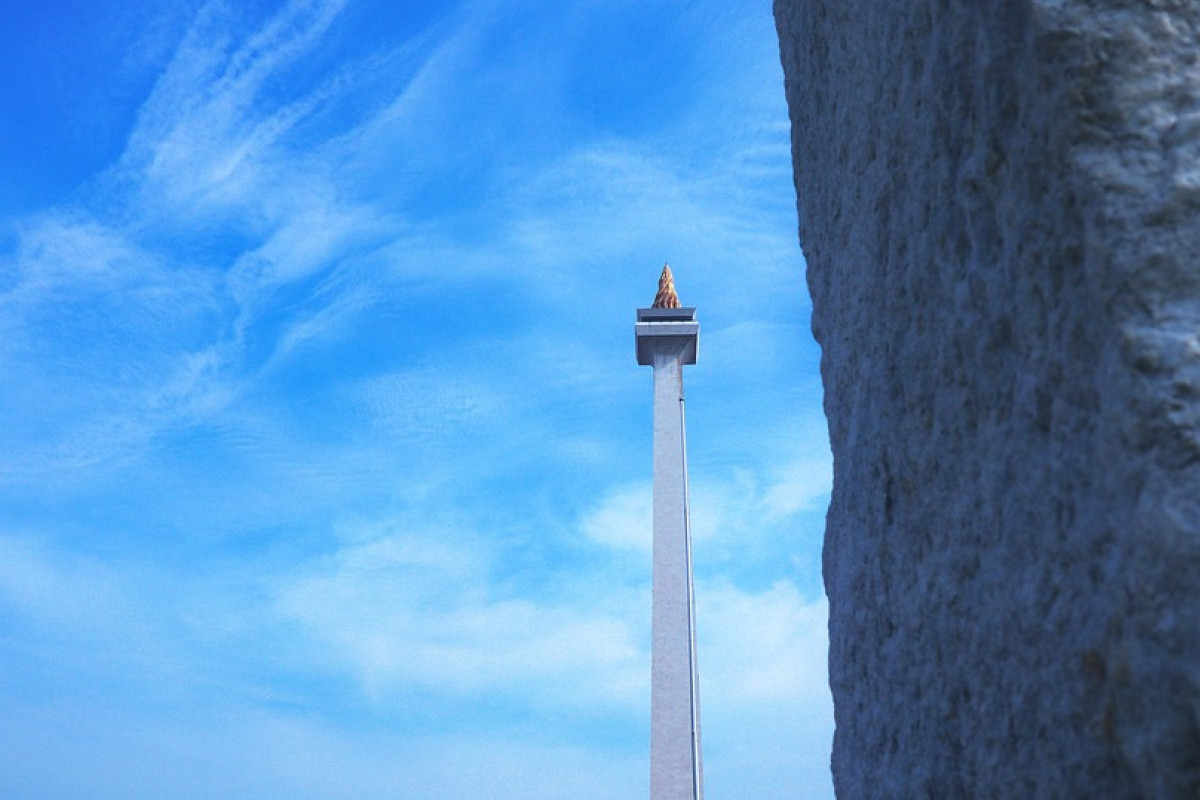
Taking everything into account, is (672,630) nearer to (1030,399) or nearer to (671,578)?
(671,578)

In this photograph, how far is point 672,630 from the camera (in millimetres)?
14844

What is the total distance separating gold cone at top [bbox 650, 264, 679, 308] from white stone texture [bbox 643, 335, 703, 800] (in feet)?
5.79

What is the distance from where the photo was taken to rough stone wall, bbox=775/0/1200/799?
33.7 inches

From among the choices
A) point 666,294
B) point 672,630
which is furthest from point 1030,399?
point 666,294

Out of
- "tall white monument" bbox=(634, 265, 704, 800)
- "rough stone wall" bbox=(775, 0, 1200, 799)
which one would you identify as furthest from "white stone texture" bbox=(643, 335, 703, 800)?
"rough stone wall" bbox=(775, 0, 1200, 799)

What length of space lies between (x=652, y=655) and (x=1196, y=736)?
14.2 m

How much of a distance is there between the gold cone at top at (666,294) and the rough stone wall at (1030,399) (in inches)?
668

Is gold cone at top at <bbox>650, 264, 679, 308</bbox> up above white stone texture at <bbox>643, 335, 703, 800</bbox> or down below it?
above

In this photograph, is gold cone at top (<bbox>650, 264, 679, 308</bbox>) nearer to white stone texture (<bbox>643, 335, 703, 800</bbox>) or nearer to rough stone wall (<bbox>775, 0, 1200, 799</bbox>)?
white stone texture (<bbox>643, 335, 703, 800</bbox>)

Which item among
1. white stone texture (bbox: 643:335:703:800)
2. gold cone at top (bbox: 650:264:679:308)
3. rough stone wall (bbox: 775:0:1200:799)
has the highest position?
gold cone at top (bbox: 650:264:679:308)

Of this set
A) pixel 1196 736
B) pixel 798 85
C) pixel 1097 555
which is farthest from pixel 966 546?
pixel 798 85

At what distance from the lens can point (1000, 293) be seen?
107 centimetres

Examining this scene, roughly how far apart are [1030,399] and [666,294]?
58.1ft

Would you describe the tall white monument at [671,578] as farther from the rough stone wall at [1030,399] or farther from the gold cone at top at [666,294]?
the rough stone wall at [1030,399]
